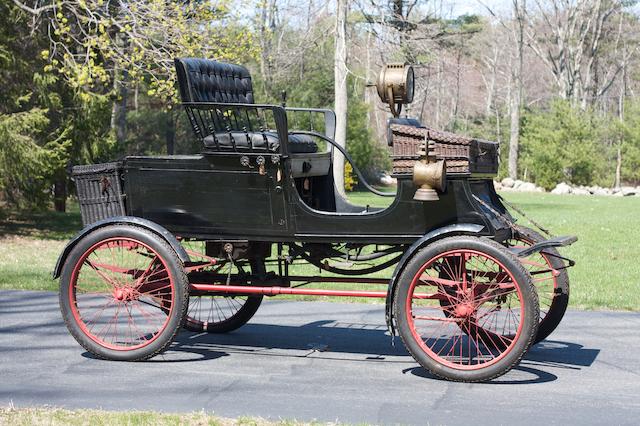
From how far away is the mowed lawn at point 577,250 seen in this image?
9602mm

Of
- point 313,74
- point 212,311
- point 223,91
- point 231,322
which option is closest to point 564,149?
point 313,74

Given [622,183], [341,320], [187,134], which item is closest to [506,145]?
[622,183]

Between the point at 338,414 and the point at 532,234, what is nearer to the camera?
the point at 338,414

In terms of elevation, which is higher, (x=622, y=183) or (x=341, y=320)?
(x=341, y=320)

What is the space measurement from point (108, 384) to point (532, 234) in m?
2.84

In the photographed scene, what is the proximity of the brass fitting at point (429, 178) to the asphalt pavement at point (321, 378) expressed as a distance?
1.08m

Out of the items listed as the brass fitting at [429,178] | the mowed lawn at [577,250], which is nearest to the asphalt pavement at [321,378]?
the brass fitting at [429,178]

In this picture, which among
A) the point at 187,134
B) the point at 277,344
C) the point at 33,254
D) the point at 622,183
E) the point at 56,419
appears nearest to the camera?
the point at 56,419

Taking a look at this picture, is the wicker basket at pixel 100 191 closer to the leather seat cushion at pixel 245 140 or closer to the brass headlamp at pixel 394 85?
the leather seat cushion at pixel 245 140

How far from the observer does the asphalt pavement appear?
16.6ft

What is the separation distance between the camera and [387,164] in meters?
43.8

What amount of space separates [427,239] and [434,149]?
1.71 feet

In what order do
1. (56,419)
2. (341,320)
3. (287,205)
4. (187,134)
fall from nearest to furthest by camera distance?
1. (56,419)
2. (287,205)
3. (341,320)
4. (187,134)

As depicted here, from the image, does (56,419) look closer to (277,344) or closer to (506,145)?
(277,344)
